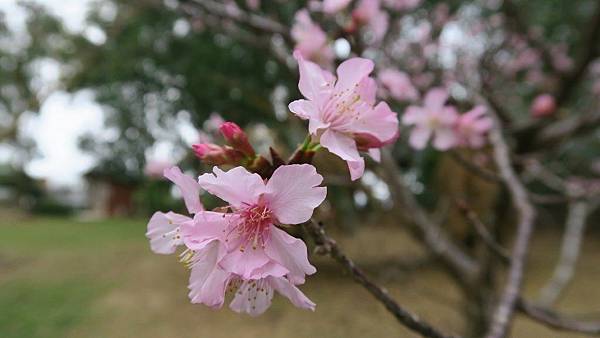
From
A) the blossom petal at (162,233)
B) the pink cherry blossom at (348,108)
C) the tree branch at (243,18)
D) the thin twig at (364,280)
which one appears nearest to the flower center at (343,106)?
the pink cherry blossom at (348,108)

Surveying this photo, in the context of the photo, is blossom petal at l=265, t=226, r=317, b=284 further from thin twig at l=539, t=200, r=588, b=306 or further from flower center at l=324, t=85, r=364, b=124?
thin twig at l=539, t=200, r=588, b=306

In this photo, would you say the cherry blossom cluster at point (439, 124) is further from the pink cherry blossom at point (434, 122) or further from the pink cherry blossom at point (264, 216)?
the pink cherry blossom at point (264, 216)

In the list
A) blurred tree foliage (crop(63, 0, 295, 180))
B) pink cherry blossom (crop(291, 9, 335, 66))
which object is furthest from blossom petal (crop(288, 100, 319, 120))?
blurred tree foliage (crop(63, 0, 295, 180))

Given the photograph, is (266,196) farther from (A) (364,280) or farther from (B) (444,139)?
(B) (444,139)

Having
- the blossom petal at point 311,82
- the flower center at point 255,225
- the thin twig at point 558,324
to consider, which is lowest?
the thin twig at point 558,324

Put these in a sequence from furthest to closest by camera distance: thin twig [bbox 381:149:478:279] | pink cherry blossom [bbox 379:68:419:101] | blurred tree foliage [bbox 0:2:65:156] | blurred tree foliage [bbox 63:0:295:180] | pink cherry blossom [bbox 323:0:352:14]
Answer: blurred tree foliage [bbox 0:2:65:156]
blurred tree foliage [bbox 63:0:295:180]
thin twig [bbox 381:149:478:279]
pink cherry blossom [bbox 379:68:419:101]
pink cherry blossom [bbox 323:0:352:14]
